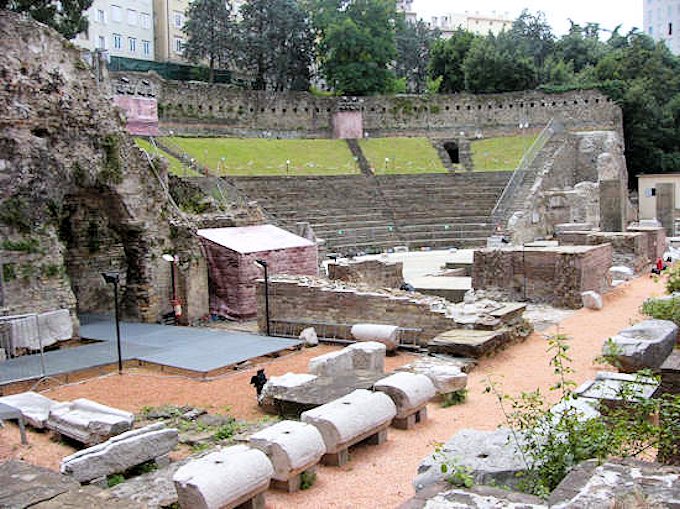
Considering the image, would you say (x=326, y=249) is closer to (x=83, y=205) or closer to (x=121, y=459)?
(x=83, y=205)

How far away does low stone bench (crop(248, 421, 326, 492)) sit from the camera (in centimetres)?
691

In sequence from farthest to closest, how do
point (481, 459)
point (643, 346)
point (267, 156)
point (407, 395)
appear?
point (267, 156)
point (643, 346)
point (407, 395)
point (481, 459)

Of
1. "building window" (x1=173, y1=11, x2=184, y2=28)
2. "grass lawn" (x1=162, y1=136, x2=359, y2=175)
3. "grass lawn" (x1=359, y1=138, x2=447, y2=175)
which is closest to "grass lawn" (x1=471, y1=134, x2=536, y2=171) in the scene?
"grass lawn" (x1=359, y1=138, x2=447, y2=175)

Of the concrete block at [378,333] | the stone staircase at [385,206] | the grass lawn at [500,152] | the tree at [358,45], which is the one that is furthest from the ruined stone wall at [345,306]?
the tree at [358,45]

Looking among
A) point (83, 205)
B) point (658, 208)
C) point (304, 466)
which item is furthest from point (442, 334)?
point (658, 208)

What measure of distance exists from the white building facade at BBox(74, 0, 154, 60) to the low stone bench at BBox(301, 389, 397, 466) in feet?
135

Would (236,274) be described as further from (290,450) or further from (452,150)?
(452,150)

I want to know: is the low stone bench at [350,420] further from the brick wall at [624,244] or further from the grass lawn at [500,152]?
the grass lawn at [500,152]

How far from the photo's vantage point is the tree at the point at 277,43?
46406 millimetres

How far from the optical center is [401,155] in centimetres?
3922

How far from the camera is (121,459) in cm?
726

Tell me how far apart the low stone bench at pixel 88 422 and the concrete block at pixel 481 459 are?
3726 mm

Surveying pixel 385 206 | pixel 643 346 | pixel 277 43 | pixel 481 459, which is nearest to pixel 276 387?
pixel 481 459

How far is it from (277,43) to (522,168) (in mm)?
20922
